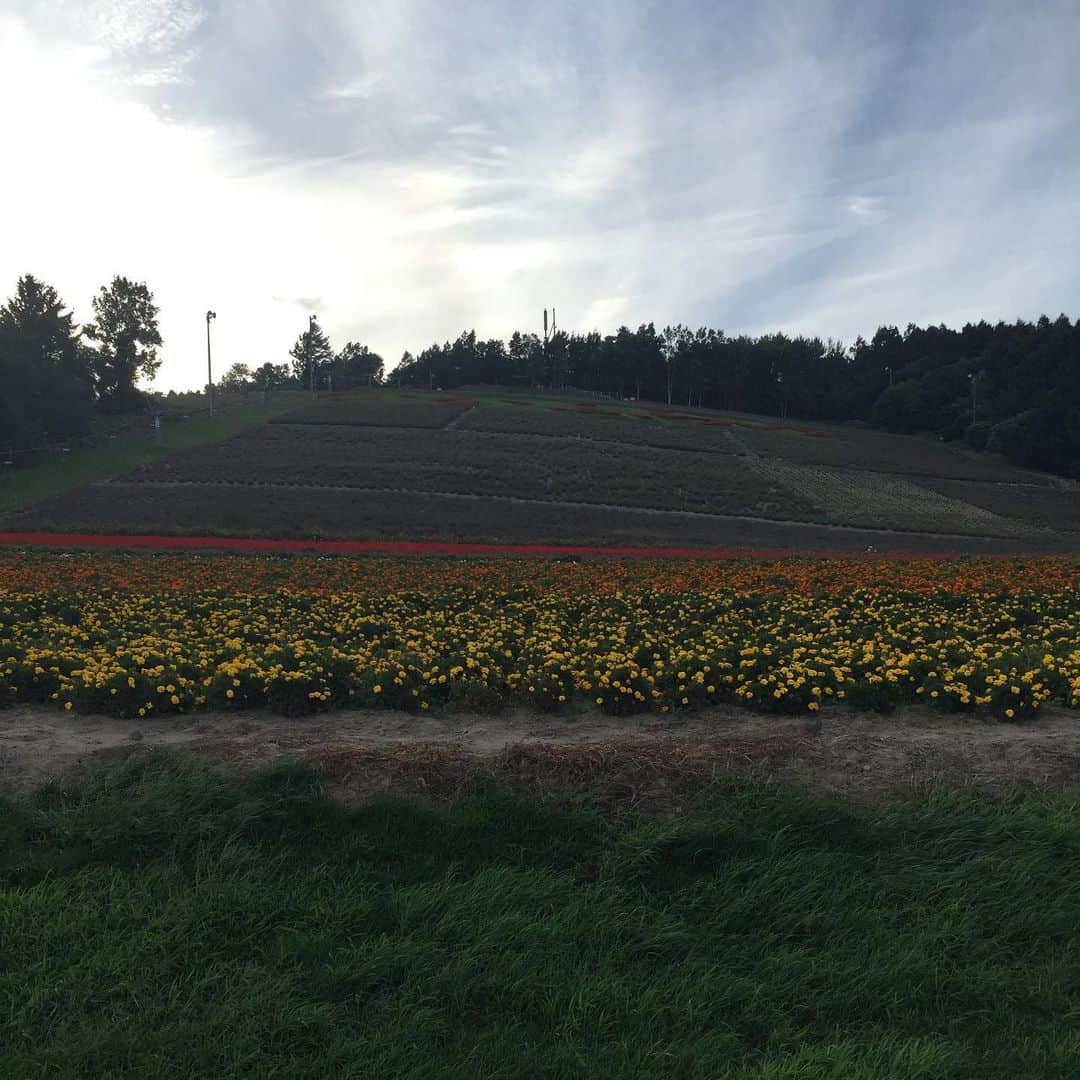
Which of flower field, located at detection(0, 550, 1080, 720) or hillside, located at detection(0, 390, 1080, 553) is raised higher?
hillside, located at detection(0, 390, 1080, 553)

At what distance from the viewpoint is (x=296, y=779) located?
5.14m

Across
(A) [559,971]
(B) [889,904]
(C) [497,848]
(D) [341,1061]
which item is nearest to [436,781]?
(C) [497,848]

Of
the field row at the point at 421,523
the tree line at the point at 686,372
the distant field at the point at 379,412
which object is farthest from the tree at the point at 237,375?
the field row at the point at 421,523

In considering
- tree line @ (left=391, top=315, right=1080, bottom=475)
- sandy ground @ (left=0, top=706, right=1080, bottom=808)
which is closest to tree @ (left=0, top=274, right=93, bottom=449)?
sandy ground @ (left=0, top=706, right=1080, bottom=808)

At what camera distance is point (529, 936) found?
12.3 feet

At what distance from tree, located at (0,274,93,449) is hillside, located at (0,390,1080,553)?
7.53m

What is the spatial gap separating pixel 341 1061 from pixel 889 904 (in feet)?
9.00

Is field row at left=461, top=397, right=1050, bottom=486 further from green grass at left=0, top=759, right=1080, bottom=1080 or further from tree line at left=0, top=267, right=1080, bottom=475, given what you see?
green grass at left=0, top=759, right=1080, bottom=1080

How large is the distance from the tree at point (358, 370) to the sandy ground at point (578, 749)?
137094 millimetres

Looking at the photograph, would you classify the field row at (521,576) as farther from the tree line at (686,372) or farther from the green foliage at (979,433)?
the green foliage at (979,433)

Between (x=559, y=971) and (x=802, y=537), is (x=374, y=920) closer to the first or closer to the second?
(x=559, y=971)

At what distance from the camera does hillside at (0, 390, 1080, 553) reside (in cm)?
2853

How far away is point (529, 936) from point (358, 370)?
469 feet

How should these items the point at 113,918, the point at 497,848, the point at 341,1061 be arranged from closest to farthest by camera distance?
the point at 341,1061 < the point at 113,918 < the point at 497,848
